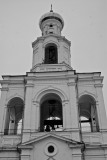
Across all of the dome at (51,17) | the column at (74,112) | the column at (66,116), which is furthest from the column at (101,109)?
the dome at (51,17)

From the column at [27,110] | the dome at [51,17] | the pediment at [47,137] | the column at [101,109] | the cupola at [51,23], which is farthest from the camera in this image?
the dome at [51,17]

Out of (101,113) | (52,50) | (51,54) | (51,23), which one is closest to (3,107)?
(51,54)

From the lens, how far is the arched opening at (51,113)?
18.4 meters

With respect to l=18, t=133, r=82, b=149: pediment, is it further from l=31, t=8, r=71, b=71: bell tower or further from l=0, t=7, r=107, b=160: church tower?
l=31, t=8, r=71, b=71: bell tower

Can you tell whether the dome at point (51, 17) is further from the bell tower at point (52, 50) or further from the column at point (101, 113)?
the column at point (101, 113)

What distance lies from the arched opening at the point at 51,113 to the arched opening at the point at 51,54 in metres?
3.54

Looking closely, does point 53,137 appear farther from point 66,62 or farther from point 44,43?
point 44,43

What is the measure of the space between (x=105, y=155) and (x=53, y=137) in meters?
3.55

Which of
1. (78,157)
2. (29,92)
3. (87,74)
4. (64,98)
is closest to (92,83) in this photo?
(87,74)

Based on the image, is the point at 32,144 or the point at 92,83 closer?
the point at 32,144

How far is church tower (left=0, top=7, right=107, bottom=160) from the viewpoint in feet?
50.9

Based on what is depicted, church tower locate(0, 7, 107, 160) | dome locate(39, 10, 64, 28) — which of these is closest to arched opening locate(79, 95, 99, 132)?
church tower locate(0, 7, 107, 160)

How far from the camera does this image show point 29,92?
18.0m

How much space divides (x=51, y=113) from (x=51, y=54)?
5341 mm
